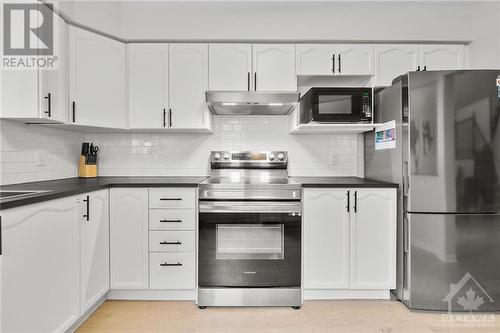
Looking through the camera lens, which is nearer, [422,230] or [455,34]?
[422,230]

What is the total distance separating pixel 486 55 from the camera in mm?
2725

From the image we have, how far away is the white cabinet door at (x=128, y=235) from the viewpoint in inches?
98.9

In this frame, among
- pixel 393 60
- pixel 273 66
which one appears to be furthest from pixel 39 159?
pixel 393 60

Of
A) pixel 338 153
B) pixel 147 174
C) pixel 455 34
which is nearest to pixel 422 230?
pixel 338 153

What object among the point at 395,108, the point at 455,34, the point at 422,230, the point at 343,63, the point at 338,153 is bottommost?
the point at 422,230

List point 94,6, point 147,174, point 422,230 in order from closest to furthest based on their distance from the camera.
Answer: point 422,230, point 94,6, point 147,174

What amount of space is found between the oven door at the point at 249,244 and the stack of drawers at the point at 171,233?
0.32 ft

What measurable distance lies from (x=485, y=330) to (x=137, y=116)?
3.06 metres

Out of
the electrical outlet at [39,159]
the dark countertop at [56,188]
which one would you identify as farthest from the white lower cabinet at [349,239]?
the electrical outlet at [39,159]

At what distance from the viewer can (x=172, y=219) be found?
8.29 ft

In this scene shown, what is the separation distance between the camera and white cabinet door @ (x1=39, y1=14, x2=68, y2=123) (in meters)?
2.22

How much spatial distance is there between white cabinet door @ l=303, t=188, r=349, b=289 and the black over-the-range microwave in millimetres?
591

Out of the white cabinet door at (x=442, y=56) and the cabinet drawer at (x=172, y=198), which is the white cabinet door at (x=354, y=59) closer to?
the white cabinet door at (x=442, y=56)

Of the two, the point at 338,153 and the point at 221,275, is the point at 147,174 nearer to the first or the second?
the point at 221,275
